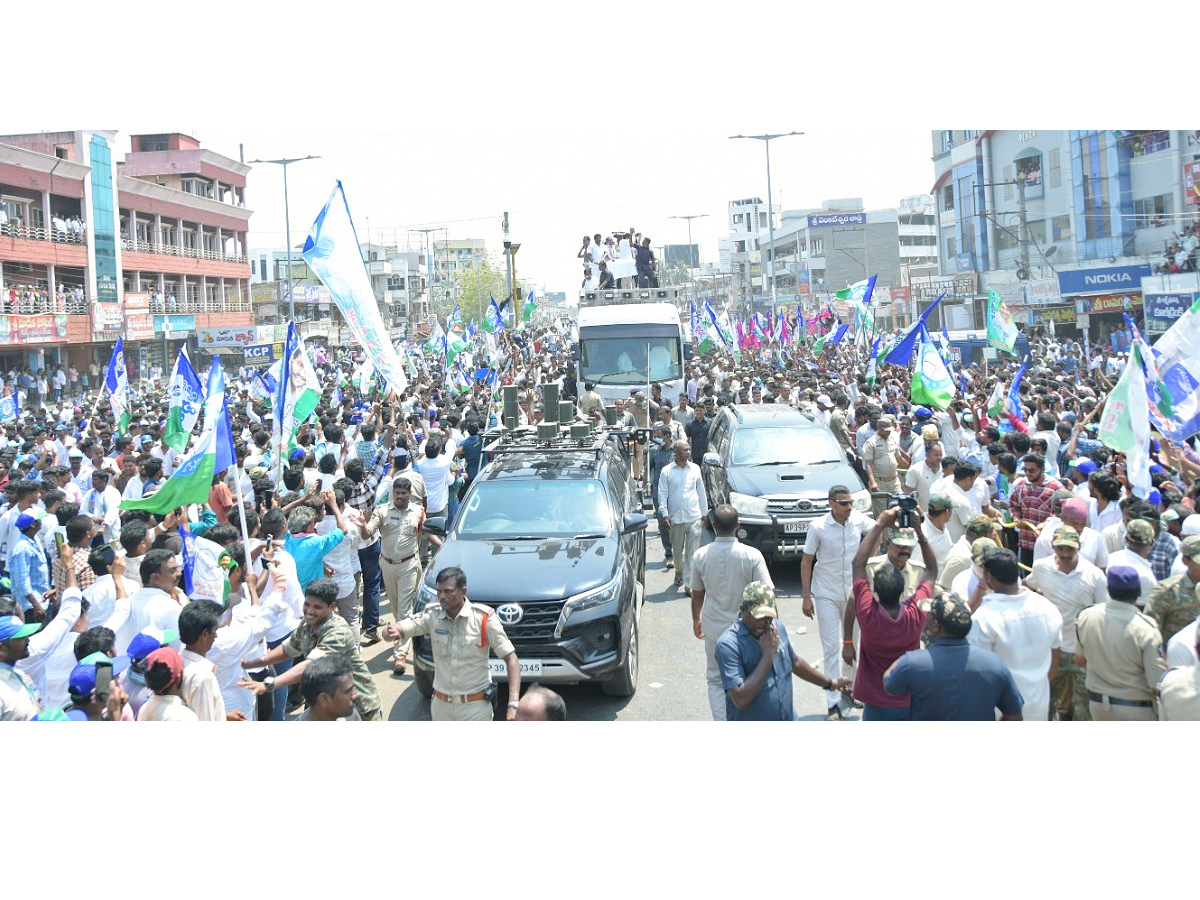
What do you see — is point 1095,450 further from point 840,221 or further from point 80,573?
point 840,221

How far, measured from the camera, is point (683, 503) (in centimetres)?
1059

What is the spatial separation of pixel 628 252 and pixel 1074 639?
19.9m

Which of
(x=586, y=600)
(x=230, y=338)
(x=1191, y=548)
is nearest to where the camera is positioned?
(x=1191, y=548)

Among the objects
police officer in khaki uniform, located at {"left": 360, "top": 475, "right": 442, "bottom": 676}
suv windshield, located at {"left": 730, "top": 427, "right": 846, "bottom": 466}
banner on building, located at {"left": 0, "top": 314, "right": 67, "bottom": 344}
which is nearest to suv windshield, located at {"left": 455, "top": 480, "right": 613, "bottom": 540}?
police officer in khaki uniform, located at {"left": 360, "top": 475, "right": 442, "bottom": 676}

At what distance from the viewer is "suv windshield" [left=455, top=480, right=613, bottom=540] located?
8.21 meters

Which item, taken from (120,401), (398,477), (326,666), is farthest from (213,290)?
(326,666)

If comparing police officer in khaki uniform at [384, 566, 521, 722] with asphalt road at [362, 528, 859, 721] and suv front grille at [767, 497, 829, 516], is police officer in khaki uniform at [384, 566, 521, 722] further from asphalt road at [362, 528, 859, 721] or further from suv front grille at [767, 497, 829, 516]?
suv front grille at [767, 497, 829, 516]

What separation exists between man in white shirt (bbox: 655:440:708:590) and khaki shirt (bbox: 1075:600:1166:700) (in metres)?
5.41

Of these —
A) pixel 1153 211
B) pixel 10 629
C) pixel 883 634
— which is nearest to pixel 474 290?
pixel 1153 211

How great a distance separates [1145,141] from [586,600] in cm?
3654

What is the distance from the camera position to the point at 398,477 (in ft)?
29.5

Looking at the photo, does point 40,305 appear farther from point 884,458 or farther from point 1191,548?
point 1191,548

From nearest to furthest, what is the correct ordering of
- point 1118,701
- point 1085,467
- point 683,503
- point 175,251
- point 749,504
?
point 1118,701 → point 1085,467 → point 683,503 → point 749,504 → point 175,251

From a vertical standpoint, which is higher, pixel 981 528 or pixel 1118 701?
pixel 981 528
